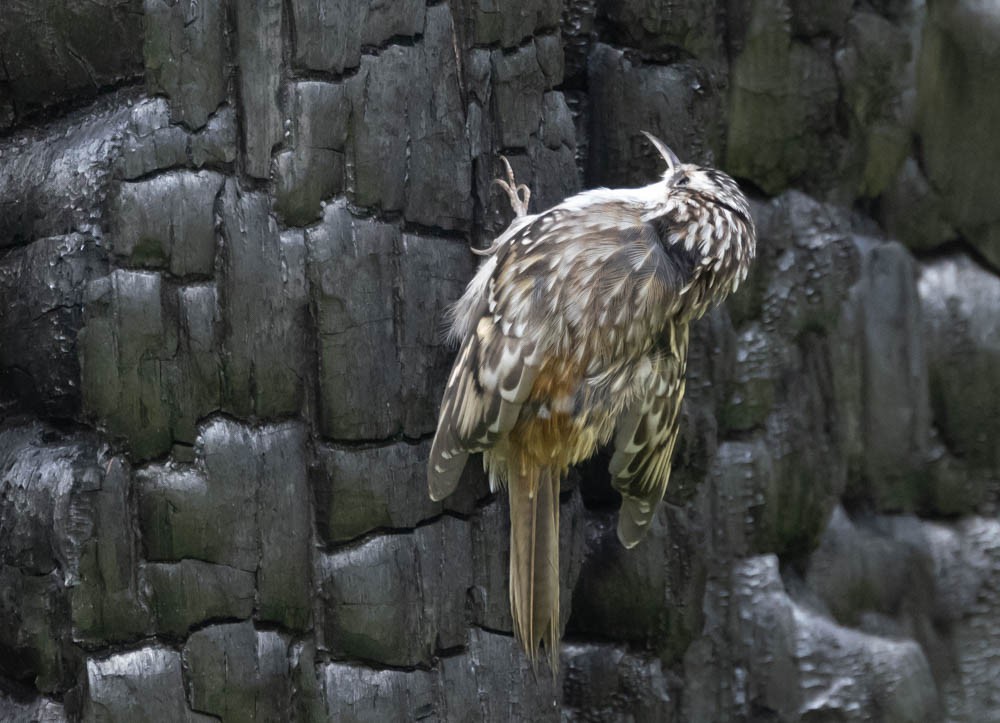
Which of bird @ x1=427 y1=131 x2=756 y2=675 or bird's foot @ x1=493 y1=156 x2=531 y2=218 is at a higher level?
bird's foot @ x1=493 y1=156 x2=531 y2=218

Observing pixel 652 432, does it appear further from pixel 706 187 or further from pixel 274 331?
pixel 274 331

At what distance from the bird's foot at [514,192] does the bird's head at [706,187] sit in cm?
32

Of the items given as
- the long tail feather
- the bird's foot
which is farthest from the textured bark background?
the long tail feather

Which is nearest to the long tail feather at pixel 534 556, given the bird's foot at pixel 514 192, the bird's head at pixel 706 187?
the bird's foot at pixel 514 192

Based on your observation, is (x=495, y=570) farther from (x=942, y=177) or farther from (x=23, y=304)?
(x=942, y=177)

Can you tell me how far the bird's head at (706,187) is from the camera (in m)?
2.77

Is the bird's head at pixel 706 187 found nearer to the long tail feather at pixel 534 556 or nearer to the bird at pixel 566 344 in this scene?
the bird at pixel 566 344

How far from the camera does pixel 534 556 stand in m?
2.63

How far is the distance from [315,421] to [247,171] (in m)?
0.54

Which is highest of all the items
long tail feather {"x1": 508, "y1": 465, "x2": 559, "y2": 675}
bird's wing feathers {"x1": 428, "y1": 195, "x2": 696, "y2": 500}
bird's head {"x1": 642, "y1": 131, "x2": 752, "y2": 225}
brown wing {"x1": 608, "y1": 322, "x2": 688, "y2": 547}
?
bird's head {"x1": 642, "y1": 131, "x2": 752, "y2": 225}

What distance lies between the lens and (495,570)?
283cm

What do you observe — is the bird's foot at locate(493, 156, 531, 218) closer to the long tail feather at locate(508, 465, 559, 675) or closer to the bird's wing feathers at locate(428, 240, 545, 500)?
the bird's wing feathers at locate(428, 240, 545, 500)

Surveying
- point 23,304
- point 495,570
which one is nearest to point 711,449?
point 495,570

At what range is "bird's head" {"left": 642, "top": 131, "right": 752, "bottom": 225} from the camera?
9.09 ft
